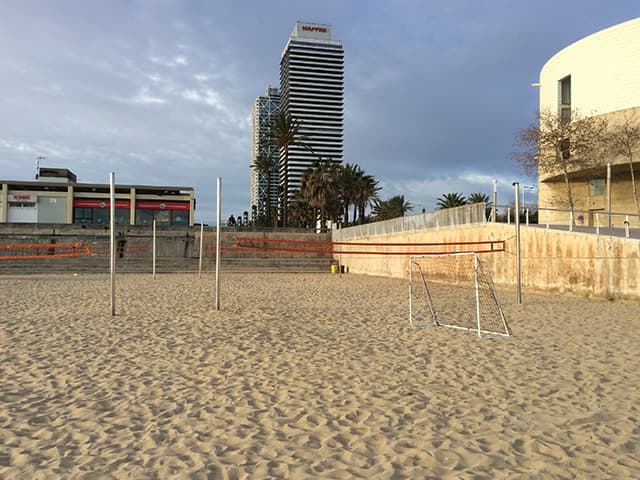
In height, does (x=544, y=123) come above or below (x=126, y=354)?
above

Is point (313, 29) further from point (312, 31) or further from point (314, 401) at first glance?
point (314, 401)

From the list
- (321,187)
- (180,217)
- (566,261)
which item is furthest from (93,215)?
(566,261)

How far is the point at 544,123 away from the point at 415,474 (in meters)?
28.7

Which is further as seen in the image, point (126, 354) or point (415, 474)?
point (126, 354)

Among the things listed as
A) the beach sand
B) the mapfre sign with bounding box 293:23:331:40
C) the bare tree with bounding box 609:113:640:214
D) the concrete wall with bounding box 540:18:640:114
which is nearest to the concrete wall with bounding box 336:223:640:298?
the beach sand

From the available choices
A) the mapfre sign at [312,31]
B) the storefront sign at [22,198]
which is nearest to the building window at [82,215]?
the storefront sign at [22,198]

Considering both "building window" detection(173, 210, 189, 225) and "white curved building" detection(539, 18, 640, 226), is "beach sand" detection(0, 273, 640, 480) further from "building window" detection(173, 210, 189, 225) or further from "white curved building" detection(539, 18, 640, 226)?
"building window" detection(173, 210, 189, 225)

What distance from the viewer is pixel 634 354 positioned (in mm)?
6230

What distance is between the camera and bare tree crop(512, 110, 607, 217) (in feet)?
83.0

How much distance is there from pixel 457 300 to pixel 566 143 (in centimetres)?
1885

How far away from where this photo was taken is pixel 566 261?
1367 cm

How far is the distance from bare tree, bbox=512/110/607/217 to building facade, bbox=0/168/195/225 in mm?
42507

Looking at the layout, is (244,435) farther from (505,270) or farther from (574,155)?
(574,155)

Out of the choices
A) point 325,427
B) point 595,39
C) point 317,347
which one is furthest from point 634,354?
point 595,39
